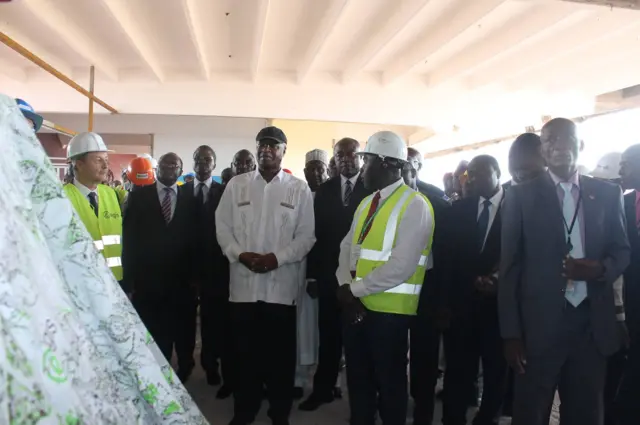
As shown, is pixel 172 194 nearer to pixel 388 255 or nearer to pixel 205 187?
pixel 205 187

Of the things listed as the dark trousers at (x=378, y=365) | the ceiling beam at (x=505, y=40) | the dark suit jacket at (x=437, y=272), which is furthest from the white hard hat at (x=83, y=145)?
the ceiling beam at (x=505, y=40)

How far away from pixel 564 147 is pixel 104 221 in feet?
8.42

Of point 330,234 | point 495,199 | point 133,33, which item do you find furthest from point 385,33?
point 495,199

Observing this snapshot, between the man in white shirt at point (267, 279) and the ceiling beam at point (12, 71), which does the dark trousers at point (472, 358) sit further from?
the ceiling beam at point (12, 71)

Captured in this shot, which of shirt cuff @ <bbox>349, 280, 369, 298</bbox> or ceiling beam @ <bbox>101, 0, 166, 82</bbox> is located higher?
ceiling beam @ <bbox>101, 0, 166, 82</bbox>

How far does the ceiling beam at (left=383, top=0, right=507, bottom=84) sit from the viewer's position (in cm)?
519

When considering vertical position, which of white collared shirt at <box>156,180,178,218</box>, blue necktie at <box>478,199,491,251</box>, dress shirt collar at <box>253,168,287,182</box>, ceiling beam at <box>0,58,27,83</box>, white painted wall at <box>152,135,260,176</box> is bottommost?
blue necktie at <box>478,199,491,251</box>

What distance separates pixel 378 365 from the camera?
2.40 meters

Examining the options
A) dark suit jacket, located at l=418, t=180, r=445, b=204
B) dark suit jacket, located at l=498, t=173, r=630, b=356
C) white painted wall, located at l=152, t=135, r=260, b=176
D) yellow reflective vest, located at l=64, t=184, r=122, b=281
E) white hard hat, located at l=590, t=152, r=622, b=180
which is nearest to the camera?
dark suit jacket, located at l=498, t=173, r=630, b=356

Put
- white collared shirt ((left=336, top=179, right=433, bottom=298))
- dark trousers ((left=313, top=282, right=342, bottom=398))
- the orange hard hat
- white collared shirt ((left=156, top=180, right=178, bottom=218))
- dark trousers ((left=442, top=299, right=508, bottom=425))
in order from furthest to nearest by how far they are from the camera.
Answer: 1. the orange hard hat
2. white collared shirt ((left=156, top=180, right=178, bottom=218))
3. dark trousers ((left=313, top=282, right=342, bottom=398))
4. dark trousers ((left=442, top=299, right=508, bottom=425))
5. white collared shirt ((left=336, top=179, right=433, bottom=298))

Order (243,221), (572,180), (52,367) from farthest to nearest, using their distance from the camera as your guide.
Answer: (243,221) → (572,180) → (52,367)

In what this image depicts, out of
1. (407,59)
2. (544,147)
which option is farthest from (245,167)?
(407,59)

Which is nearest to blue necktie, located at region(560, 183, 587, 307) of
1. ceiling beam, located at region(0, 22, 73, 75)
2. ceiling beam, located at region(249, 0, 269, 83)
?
ceiling beam, located at region(249, 0, 269, 83)

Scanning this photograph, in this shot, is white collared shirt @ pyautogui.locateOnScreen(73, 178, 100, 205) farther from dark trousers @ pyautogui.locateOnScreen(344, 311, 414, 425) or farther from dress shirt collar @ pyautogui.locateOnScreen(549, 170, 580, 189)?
dress shirt collar @ pyautogui.locateOnScreen(549, 170, 580, 189)
